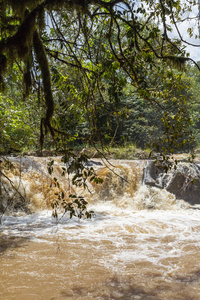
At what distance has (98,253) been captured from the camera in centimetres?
541

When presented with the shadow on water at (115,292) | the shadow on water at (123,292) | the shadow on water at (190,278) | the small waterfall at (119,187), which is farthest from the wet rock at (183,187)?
the shadow on water at (115,292)

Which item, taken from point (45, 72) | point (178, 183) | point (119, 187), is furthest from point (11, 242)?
point (178, 183)

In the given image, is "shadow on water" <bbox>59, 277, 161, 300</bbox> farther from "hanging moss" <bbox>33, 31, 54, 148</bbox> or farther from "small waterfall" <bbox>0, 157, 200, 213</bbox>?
"small waterfall" <bbox>0, 157, 200, 213</bbox>

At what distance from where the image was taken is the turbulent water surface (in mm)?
3912

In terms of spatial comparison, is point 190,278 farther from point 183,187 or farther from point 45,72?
point 183,187

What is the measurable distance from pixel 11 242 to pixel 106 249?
180 centimetres

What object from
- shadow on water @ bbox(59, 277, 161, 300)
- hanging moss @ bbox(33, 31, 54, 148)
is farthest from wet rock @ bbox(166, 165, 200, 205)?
hanging moss @ bbox(33, 31, 54, 148)

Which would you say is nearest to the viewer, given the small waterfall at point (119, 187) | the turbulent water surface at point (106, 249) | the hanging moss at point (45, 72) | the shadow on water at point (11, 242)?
the hanging moss at point (45, 72)

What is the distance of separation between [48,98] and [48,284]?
2.37 m

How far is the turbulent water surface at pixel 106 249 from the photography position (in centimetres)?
391

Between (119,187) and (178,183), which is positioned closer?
(119,187)

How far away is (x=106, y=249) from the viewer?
5645 millimetres

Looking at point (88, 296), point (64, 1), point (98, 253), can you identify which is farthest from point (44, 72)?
point (98, 253)

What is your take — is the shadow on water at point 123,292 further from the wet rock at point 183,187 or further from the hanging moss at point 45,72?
the wet rock at point 183,187
